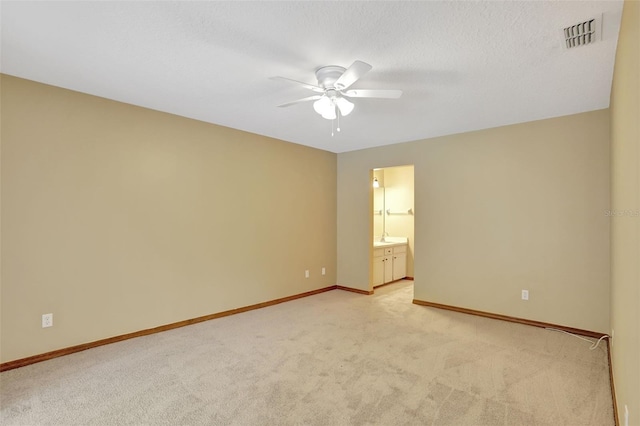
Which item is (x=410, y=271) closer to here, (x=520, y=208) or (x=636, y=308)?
(x=520, y=208)

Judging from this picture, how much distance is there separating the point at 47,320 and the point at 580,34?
4.60 m

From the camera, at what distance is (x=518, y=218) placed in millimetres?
4035

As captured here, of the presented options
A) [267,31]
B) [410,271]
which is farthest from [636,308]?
[410,271]

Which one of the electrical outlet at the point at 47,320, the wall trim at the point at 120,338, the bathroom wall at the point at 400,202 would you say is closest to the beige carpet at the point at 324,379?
the wall trim at the point at 120,338

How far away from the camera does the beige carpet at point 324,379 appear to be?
2.17 m

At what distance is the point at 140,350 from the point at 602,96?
4939 millimetres

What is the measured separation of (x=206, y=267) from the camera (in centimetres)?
412

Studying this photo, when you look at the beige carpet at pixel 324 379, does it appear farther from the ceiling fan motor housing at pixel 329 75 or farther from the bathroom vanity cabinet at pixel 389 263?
the ceiling fan motor housing at pixel 329 75

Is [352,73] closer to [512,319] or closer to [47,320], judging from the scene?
[47,320]

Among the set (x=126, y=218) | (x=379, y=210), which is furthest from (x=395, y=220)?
(x=126, y=218)

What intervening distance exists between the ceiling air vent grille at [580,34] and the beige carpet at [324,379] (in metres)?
2.40

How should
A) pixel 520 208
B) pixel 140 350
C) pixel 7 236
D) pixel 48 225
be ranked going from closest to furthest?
pixel 7 236
pixel 48 225
pixel 140 350
pixel 520 208

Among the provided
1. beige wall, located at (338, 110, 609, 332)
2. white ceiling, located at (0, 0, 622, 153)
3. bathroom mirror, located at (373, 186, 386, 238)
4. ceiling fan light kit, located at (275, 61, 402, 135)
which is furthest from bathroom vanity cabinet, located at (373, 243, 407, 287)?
ceiling fan light kit, located at (275, 61, 402, 135)

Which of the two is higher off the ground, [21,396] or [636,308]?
[636,308]
